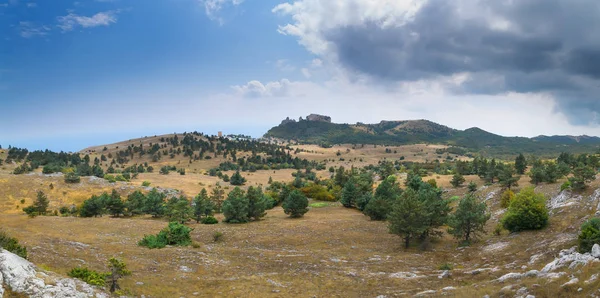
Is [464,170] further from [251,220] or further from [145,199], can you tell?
[145,199]

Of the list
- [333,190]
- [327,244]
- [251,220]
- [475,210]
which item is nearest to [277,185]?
[333,190]

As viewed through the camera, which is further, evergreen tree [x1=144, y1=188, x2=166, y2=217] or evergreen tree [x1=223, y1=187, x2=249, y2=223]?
evergreen tree [x1=144, y1=188, x2=166, y2=217]

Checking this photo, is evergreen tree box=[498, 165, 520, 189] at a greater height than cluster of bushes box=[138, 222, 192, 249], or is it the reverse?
evergreen tree box=[498, 165, 520, 189]

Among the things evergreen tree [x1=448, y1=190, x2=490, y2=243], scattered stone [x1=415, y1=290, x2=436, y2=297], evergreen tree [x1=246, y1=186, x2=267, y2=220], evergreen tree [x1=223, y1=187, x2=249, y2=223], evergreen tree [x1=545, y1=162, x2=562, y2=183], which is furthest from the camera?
evergreen tree [x1=545, y1=162, x2=562, y2=183]

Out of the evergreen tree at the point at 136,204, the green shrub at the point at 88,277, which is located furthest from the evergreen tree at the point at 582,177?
the evergreen tree at the point at 136,204

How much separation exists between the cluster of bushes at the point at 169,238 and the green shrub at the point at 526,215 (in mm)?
42708

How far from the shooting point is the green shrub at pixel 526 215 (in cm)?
4138

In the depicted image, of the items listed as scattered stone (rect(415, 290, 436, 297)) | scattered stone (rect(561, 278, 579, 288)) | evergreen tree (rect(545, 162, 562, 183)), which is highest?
evergreen tree (rect(545, 162, 562, 183))

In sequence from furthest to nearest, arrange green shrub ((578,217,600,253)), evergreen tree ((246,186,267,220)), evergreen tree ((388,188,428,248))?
evergreen tree ((246,186,267,220)) → evergreen tree ((388,188,428,248)) → green shrub ((578,217,600,253))

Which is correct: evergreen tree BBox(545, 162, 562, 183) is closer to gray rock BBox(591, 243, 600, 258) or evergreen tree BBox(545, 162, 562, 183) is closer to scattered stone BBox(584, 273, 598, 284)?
gray rock BBox(591, 243, 600, 258)

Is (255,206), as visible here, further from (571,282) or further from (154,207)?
(571,282)

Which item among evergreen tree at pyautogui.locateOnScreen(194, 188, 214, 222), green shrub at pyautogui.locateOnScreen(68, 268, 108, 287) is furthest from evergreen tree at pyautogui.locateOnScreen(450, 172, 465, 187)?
green shrub at pyautogui.locateOnScreen(68, 268, 108, 287)

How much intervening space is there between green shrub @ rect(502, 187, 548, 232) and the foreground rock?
46893mm

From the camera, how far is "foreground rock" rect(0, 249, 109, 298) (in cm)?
1728
